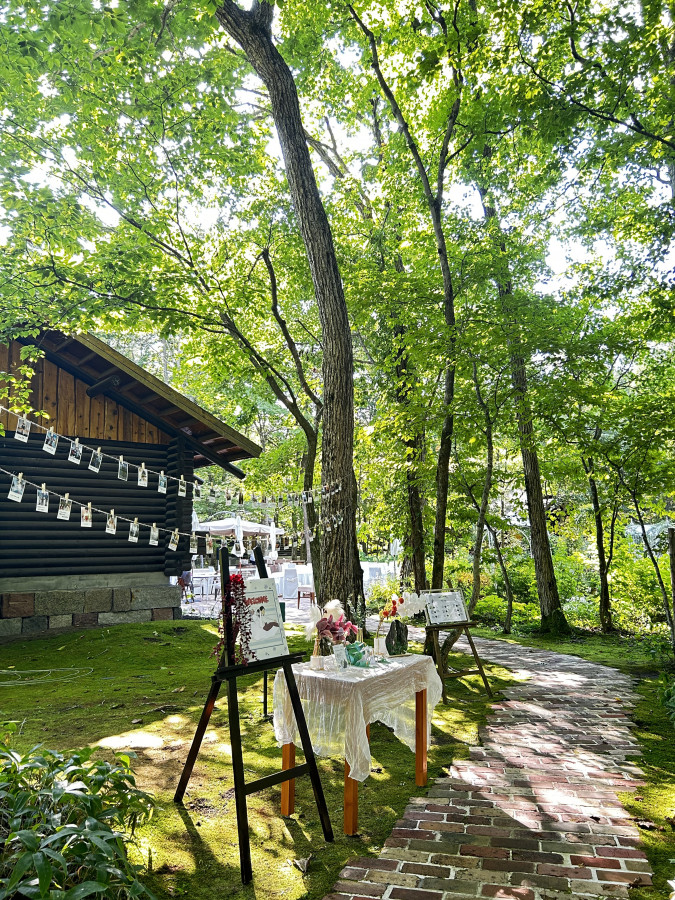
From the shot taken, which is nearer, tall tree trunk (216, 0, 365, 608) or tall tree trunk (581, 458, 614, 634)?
tall tree trunk (216, 0, 365, 608)

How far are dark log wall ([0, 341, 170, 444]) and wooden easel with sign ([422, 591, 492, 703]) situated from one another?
683cm

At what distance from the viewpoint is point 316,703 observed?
3.90 m

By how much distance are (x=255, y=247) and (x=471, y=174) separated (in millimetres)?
4391

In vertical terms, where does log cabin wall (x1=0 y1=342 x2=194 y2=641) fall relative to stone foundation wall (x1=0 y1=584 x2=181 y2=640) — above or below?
above

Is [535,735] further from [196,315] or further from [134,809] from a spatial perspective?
[196,315]

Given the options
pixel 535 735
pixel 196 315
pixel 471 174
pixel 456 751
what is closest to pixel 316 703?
pixel 456 751

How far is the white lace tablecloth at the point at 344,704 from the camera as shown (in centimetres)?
355

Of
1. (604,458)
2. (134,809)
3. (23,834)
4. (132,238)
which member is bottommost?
(134,809)

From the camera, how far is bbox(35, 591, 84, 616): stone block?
9773 millimetres

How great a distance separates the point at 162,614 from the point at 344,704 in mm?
8379

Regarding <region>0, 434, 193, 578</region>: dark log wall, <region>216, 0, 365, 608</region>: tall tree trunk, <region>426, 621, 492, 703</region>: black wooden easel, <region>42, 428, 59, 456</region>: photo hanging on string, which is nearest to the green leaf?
<region>216, 0, 365, 608</region>: tall tree trunk

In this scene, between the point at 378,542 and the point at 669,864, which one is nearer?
the point at 669,864

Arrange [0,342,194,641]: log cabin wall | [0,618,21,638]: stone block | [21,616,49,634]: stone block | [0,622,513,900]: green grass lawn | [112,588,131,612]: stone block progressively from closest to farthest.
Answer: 1. [0,622,513,900]: green grass lawn
2. [0,618,21,638]: stone block
3. [21,616,49,634]: stone block
4. [0,342,194,641]: log cabin wall
5. [112,588,131,612]: stone block

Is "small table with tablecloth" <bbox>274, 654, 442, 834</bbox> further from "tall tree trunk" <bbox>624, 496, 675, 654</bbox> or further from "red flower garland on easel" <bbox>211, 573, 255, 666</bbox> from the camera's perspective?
"tall tree trunk" <bbox>624, 496, 675, 654</bbox>
